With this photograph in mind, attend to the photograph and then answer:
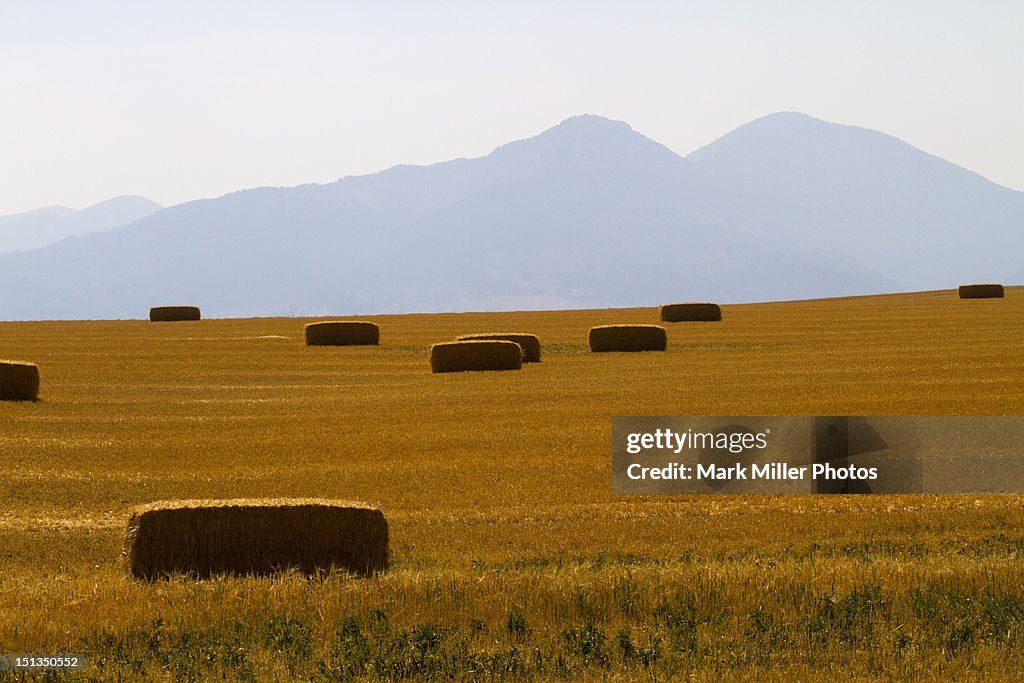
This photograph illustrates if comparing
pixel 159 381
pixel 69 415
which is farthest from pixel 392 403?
pixel 159 381

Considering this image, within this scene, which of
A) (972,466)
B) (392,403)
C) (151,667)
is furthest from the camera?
(392,403)

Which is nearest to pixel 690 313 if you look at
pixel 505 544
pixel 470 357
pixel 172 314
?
pixel 470 357

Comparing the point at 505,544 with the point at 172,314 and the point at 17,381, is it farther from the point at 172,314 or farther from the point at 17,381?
the point at 172,314

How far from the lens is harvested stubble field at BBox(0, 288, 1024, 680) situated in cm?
927

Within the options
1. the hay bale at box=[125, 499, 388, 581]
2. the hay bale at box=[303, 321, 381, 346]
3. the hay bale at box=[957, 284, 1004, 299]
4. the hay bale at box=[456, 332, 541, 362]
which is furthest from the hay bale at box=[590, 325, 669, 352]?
the hay bale at box=[957, 284, 1004, 299]

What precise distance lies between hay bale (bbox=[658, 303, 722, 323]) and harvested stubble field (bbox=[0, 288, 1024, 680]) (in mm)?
24447

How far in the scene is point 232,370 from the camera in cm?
3538

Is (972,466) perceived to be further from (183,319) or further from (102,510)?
(183,319)

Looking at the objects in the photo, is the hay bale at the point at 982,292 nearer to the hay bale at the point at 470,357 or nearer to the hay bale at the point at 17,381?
the hay bale at the point at 470,357

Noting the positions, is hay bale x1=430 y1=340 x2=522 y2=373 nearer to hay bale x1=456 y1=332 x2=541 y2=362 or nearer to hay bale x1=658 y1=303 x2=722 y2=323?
hay bale x1=456 y1=332 x2=541 y2=362

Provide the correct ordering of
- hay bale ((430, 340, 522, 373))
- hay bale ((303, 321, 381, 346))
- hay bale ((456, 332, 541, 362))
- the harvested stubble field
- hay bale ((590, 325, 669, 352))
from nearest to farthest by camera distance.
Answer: the harvested stubble field < hay bale ((430, 340, 522, 373)) < hay bale ((456, 332, 541, 362)) < hay bale ((590, 325, 669, 352)) < hay bale ((303, 321, 381, 346))

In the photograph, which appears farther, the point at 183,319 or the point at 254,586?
the point at 183,319

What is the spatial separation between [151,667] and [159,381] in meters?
24.2

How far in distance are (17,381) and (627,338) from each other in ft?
62.7
